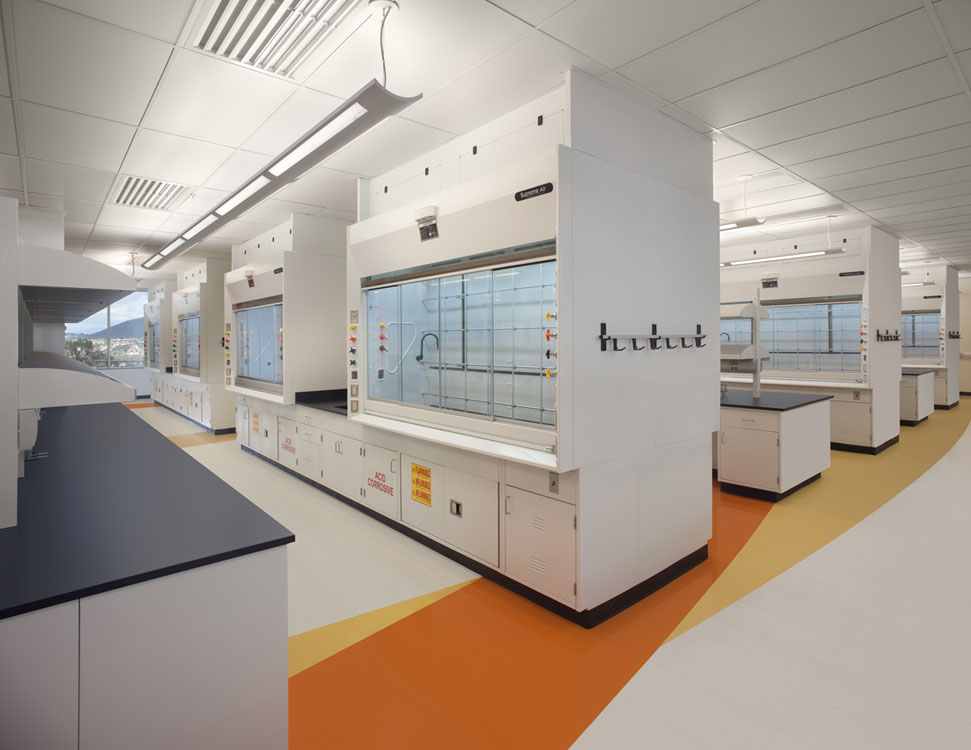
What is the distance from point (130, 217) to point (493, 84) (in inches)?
186

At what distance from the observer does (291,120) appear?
10.00ft

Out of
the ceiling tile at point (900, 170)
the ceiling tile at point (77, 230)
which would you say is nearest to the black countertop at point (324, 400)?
the ceiling tile at point (77, 230)

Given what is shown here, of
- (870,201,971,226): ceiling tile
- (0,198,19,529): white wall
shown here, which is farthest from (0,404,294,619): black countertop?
(870,201,971,226): ceiling tile

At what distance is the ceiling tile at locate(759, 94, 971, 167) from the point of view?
3.00 meters

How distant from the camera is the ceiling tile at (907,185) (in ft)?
13.4

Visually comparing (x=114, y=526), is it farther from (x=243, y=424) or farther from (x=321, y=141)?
(x=243, y=424)

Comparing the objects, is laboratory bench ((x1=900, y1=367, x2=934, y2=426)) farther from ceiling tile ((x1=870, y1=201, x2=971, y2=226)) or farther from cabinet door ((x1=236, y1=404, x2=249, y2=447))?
cabinet door ((x1=236, y1=404, x2=249, y2=447))

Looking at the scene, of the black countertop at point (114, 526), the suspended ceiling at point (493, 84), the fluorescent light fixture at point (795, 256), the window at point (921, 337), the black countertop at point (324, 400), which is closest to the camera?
the black countertop at point (114, 526)

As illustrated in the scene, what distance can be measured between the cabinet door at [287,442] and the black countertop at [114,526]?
8.66ft

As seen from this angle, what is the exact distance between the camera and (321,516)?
13.3 ft

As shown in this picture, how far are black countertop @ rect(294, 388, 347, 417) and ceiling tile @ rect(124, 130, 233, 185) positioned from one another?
2076mm

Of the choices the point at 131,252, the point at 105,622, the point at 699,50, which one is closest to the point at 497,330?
the point at 699,50

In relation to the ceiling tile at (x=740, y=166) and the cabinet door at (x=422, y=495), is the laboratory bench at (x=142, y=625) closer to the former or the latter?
the cabinet door at (x=422, y=495)

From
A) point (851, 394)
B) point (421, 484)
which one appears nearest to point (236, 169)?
point (421, 484)
